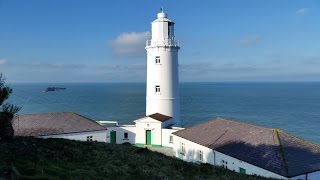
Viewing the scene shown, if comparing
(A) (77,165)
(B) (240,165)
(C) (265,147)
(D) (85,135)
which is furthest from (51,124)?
(A) (77,165)

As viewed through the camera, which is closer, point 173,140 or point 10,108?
point 10,108

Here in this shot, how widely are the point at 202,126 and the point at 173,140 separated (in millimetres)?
3295

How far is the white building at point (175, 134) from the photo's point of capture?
65.2 ft

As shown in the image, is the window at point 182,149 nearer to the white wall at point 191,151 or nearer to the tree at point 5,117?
the white wall at point 191,151

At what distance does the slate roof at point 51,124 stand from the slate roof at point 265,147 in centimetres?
992

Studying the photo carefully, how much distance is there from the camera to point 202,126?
1176 inches

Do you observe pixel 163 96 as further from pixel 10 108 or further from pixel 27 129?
pixel 10 108

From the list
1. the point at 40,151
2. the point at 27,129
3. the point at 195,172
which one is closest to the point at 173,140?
the point at 27,129

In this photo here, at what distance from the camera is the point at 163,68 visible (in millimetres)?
35188

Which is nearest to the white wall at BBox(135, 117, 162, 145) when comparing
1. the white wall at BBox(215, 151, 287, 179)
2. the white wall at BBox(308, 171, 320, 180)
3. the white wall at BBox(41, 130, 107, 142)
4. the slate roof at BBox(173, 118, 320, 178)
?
the white wall at BBox(41, 130, 107, 142)

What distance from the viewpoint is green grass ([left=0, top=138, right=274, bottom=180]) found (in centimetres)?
930

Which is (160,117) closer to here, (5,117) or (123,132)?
(123,132)

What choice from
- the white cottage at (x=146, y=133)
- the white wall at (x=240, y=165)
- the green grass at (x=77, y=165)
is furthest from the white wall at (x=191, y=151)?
the green grass at (x=77, y=165)

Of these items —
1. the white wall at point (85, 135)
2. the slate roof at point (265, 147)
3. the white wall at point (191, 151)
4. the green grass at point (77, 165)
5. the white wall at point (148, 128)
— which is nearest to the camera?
the green grass at point (77, 165)
